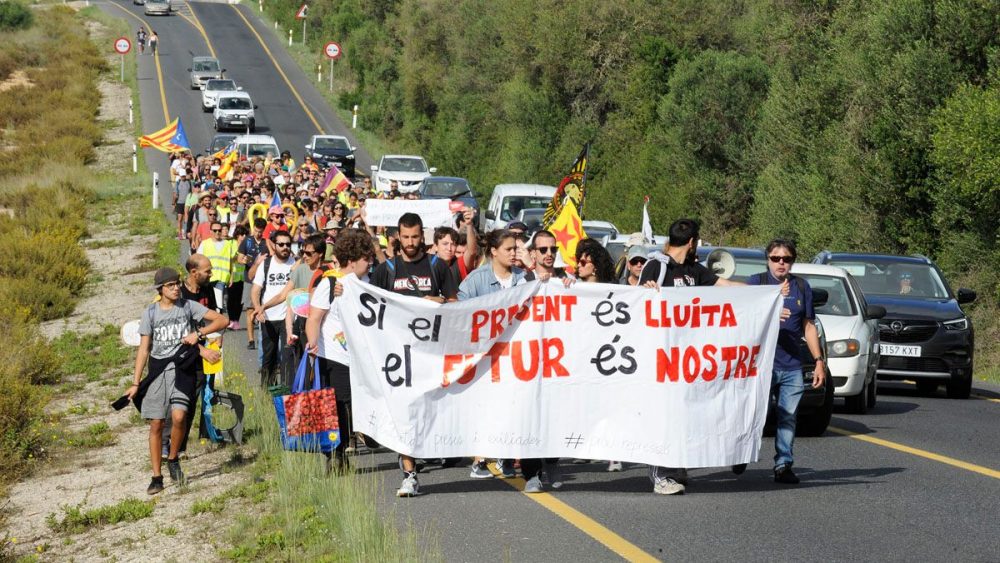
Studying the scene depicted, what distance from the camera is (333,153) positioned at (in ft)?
177

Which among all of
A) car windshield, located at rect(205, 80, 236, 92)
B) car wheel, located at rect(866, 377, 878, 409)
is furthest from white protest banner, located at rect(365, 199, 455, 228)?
car windshield, located at rect(205, 80, 236, 92)

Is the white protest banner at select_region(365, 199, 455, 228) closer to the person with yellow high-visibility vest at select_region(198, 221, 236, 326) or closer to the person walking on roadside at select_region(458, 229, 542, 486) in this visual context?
the person with yellow high-visibility vest at select_region(198, 221, 236, 326)

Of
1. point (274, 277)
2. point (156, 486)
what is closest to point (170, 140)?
point (274, 277)

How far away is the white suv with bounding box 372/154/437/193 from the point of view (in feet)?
155

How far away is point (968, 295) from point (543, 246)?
32.0 ft

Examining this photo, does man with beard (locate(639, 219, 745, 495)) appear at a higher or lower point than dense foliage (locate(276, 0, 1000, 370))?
lower

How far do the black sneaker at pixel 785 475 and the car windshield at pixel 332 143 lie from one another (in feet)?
148

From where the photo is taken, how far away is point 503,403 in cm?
997

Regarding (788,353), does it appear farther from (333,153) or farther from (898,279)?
(333,153)

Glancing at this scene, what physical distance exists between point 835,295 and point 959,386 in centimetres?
331

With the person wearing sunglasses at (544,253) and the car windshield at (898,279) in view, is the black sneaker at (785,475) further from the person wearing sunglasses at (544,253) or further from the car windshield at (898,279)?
the car windshield at (898,279)

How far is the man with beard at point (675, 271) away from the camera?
10.1m

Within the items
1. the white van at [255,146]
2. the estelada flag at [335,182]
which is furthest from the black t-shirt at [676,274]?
the white van at [255,146]

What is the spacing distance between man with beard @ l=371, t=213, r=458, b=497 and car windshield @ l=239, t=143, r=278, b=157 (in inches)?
1597
